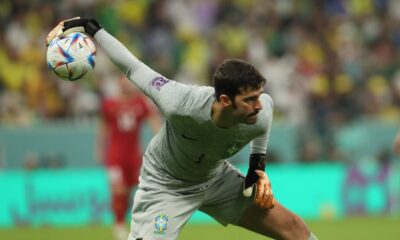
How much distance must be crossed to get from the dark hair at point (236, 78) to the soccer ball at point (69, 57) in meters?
1.24

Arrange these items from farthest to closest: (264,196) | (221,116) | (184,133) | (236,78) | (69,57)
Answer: (69,57), (184,133), (264,196), (221,116), (236,78)

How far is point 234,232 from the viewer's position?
13.5m

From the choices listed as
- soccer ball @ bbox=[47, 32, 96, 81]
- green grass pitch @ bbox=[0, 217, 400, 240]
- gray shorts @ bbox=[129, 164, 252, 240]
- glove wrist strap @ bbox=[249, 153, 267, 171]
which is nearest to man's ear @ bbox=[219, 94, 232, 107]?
glove wrist strap @ bbox=[249, 153, 267, 171]

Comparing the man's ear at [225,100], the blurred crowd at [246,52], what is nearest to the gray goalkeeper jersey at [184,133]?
the man's ear at [225,100]

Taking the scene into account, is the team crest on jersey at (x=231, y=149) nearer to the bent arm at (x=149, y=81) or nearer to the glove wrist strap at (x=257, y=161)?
the glove wrist strap at (x=257, y=161)

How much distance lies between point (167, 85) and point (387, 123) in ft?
34.7

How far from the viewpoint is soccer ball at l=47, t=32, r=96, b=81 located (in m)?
7.14

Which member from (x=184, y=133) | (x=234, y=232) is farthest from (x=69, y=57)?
(x=234, y=232)

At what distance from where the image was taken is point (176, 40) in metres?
18.3

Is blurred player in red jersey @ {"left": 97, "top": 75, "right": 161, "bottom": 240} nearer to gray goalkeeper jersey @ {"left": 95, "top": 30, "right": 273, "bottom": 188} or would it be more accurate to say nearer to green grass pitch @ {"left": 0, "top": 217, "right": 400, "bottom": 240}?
green grass pitch @ {"left": 0, "top": 217, "right": 400, "bottom": 240}

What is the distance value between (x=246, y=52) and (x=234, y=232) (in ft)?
17.8

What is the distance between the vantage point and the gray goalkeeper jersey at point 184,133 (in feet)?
21.9

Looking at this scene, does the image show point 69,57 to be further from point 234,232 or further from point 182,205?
A: point 234,232

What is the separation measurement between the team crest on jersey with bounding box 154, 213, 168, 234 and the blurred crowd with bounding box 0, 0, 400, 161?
9.56 metres
